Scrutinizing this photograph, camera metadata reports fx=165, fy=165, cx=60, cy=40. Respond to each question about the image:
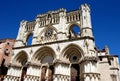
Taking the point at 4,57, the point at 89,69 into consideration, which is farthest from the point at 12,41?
the point at 89,69

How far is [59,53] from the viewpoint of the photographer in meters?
21.3

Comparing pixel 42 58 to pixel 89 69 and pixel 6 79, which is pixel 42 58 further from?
pixel 89 69

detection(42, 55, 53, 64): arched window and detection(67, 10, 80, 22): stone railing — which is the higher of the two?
detection(67, 10, 80, 22): stone railing

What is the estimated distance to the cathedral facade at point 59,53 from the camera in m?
19.7

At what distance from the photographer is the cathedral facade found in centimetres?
1973

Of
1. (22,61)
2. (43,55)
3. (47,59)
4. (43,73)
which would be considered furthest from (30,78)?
(22,61)

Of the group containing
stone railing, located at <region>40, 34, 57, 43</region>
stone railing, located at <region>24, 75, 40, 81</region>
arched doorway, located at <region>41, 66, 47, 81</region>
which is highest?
stone railing, located at <region>40, 34, 57, 43</region>

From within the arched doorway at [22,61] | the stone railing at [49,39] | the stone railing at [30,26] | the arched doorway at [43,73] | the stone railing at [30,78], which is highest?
the stone railing at [30,26]

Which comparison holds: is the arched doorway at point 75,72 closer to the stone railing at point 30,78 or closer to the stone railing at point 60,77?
the stone railing at point 60,77

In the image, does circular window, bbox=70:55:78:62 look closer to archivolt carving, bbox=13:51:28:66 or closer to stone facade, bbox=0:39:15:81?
archivolt carving, bbox=13:51:28:66

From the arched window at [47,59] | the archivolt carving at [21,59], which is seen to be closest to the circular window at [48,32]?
the arched window at [47,59]

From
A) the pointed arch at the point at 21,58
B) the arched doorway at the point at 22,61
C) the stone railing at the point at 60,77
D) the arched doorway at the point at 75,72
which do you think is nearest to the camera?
the stone railing at the point at 60,77

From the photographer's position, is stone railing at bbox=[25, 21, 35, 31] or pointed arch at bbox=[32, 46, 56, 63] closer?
pointed arch at bbox=[32, 46, 56, 63]

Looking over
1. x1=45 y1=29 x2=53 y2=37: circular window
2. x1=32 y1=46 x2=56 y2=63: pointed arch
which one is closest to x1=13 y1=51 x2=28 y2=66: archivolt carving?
x1=32 y1=46 x2=56 y2=63: pointed arch
